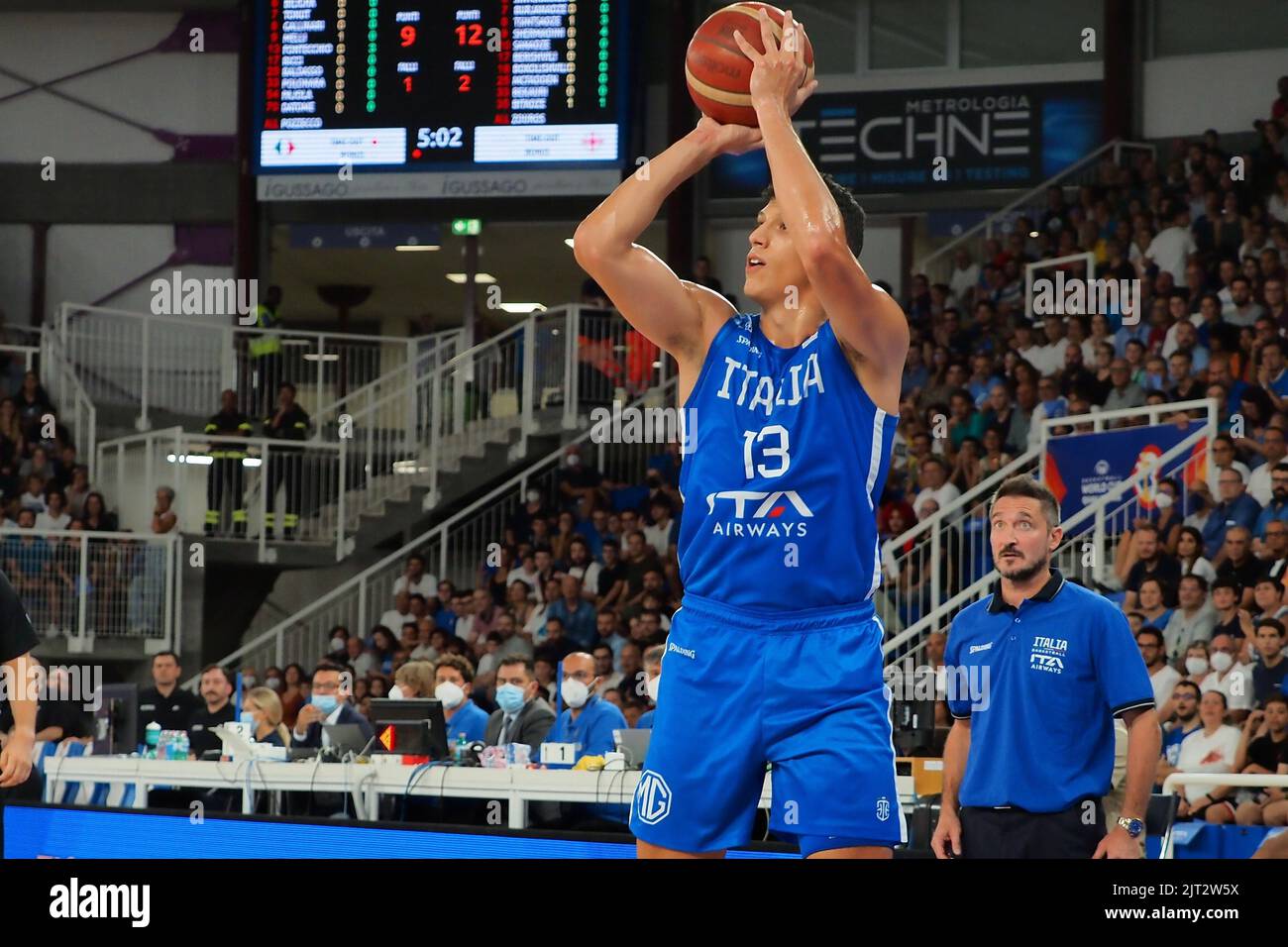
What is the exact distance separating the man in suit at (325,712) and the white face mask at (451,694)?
1.69ft

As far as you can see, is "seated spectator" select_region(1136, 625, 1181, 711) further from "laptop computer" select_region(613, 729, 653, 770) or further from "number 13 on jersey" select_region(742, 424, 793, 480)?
"number 13 on jersey" select_region(742, 424, 793, 480)

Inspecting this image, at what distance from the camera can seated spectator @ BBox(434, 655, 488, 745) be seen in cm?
1259

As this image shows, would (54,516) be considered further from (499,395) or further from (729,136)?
(729,136)

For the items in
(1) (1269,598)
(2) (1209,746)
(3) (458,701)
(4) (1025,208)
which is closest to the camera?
(2) (1209,746)

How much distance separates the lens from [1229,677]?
11.3 m

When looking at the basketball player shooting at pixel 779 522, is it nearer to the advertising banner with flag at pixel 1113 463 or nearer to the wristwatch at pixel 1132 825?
the wristwatch at pixel 1132 825

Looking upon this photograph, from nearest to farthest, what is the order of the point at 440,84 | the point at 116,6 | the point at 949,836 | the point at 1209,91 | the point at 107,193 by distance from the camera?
the point at 949,836 < the point at 440,84 < the point at 1209,91 < the point at 116,6 < the point at 107,193

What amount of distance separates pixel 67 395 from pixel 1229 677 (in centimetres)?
1323
